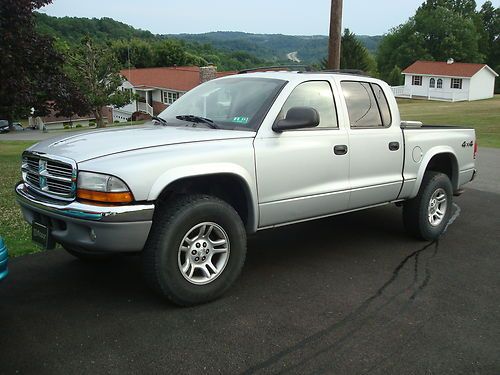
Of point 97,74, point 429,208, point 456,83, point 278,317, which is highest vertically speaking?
point 97,74

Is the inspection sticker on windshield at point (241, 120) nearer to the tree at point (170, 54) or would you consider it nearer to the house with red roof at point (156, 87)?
the house with red roof at point (156, 87)

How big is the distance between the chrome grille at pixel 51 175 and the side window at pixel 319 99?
2.03 metres

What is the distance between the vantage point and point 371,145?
518 cm

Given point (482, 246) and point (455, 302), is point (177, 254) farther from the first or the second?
point (482, 246)

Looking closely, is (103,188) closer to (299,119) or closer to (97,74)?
(299,119)

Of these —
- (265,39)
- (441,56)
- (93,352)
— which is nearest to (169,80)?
(441,56)

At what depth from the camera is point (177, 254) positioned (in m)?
3.83

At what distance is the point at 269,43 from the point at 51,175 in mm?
181062

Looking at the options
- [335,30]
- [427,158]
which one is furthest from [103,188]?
[335,30]

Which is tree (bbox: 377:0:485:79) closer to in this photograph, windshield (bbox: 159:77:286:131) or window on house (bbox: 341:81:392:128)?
window on house (bbox: 341:81:392:128)

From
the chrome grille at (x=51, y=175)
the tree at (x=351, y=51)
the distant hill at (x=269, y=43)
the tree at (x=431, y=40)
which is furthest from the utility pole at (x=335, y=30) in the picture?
the distant hill at (x=269, y=43)

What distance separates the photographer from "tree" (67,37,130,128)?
105 ft

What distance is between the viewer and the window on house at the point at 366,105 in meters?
5.19

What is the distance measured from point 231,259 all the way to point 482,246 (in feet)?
10.6
